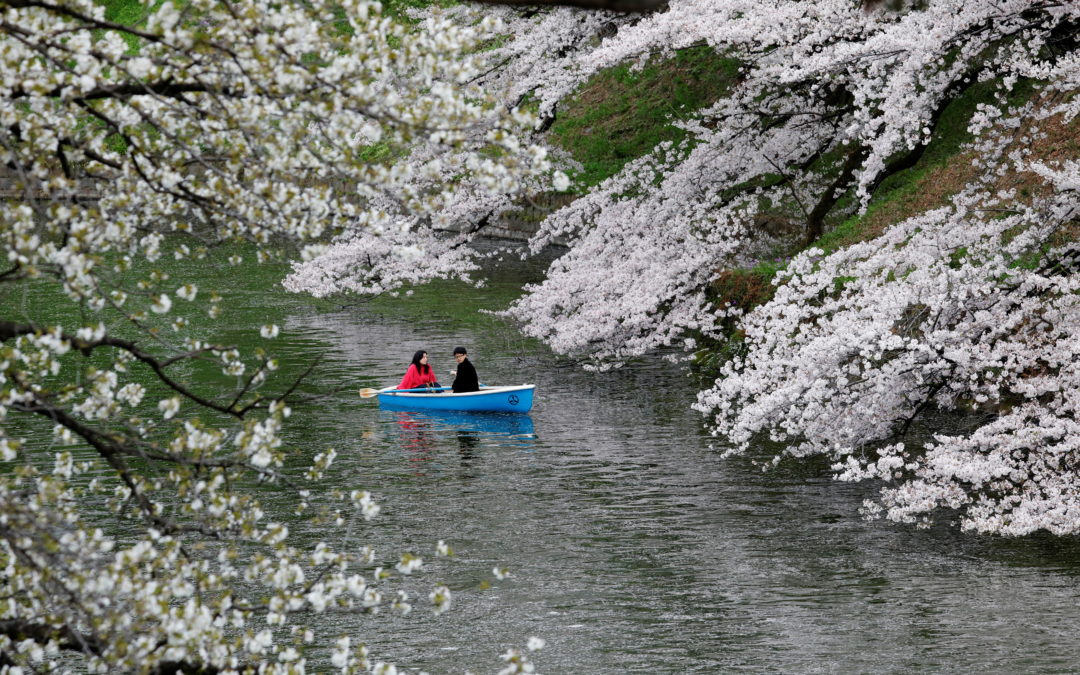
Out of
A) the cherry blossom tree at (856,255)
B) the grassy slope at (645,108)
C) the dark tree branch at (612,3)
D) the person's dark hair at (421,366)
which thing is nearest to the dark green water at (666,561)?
the cherry blossom tree at (856,255)

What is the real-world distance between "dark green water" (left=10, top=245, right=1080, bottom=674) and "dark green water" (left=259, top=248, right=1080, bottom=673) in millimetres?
30

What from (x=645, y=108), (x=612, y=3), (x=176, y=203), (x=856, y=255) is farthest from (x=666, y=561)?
(x=645, y=108)

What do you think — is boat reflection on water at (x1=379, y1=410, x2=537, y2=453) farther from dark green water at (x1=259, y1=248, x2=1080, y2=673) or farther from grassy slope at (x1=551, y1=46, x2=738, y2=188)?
grassy slope at (x1=551, y1=46, x2=738, y2=188)

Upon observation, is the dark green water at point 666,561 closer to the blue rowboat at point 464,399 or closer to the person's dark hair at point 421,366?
the blue rowboat at point 464,399

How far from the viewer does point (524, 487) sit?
1733 centimetres

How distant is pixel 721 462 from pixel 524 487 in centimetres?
301

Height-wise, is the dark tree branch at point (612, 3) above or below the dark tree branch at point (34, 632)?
above

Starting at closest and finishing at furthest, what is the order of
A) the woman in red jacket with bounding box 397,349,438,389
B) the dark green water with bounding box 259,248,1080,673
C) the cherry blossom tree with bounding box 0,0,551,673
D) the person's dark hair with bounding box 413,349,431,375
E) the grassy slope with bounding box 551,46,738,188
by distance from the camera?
1. the cherry blossom tree with bounding box 0,0,551,673
2. the dark green water with bounding box 259,248,1080,673
3. the woman in red jacket with bounding box 397,349,438,389
4. the person's dark hair with bounding box 413,349,431,375
5. the grassy slope with bounding box 551,46,738,188

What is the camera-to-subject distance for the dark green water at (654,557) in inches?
448

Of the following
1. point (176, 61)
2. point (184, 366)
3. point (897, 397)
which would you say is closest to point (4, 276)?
point (176, 61)

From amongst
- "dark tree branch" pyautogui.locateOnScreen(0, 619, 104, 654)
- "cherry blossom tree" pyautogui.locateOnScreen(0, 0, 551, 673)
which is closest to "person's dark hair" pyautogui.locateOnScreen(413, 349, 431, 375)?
"cherry blossom tree" pyautogui.locateOnScreen(0, 0, 551, 673)

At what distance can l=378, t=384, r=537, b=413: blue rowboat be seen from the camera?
2186cm

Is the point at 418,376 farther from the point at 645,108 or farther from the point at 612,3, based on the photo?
the point at 612,3

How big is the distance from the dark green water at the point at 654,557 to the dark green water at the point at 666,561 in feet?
0.10
